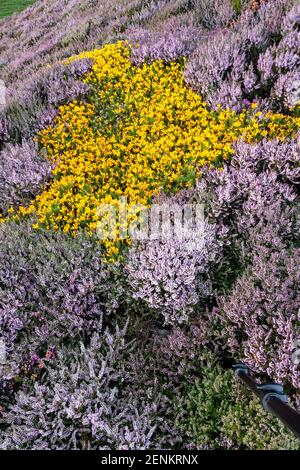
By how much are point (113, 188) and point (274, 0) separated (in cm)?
507

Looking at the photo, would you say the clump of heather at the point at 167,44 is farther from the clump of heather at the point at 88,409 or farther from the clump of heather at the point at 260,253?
the clump of heather at the point at 88,409

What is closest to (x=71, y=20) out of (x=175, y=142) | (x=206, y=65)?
(x=206, y=65)

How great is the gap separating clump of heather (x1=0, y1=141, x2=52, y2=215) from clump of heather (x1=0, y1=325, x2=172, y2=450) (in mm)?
2410

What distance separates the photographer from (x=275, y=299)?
3.10 metres

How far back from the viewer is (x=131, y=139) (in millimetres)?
5340

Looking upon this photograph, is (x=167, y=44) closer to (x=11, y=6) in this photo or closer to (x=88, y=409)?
(x=88, y=409)

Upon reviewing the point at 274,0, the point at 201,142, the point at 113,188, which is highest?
the point at 274,0

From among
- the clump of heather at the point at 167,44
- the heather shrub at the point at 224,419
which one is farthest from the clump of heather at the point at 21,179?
the heather shrub at the point at 224,419

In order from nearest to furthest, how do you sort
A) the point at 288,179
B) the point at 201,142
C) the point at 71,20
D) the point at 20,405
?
1. the point at 20,405
2. the point at 288,179
3. the point at 201,142
4. the point at 71,20

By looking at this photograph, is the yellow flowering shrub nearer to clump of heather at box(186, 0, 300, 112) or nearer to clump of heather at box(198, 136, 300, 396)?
clump of heather at box(186, 0, 300, 112)

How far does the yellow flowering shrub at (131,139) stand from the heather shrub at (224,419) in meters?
1.49

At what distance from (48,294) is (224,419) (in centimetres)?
183

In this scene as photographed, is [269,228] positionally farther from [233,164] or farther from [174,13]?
[174,13]

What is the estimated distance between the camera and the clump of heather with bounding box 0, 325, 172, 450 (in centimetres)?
282
